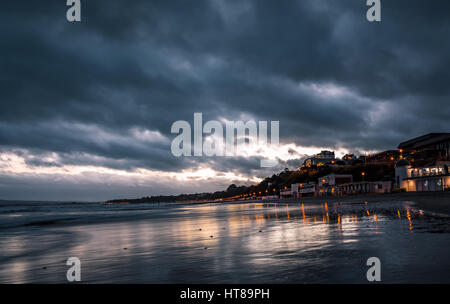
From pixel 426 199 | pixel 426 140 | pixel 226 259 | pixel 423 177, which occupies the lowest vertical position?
pixel 426 199

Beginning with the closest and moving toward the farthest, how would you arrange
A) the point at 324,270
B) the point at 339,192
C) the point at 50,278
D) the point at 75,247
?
the point at 324,270 < the point at 50,278 < the point at 75,247 < the point at 339,192

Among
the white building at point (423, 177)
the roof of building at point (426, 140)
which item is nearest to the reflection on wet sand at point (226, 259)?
the white building at point (423, 177)

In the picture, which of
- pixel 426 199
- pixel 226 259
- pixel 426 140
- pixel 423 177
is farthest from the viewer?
pixel 426 140

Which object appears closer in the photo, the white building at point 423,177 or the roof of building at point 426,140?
the white building at point 423,177

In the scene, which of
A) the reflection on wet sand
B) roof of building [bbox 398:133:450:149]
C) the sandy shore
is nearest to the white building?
the sandy shore

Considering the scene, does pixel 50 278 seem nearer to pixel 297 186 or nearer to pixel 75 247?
pixel 75 247

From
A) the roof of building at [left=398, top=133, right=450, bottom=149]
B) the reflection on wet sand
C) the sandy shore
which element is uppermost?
the roof of building at [left=398, top=133, right=450, bottom=149]

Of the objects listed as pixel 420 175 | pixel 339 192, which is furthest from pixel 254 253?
pixel 339 192

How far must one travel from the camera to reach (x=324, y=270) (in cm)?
719

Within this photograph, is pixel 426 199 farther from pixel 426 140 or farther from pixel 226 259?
pixel 426 140

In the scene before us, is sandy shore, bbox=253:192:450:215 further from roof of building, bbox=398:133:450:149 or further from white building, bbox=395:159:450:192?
roof of building, bbox=398:133:450:149

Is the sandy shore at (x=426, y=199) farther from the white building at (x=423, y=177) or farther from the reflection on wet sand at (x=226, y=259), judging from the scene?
the reflection on wet sand at (x=226, y=259)

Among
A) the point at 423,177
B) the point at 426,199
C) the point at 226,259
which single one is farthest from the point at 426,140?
the point at 226,259
